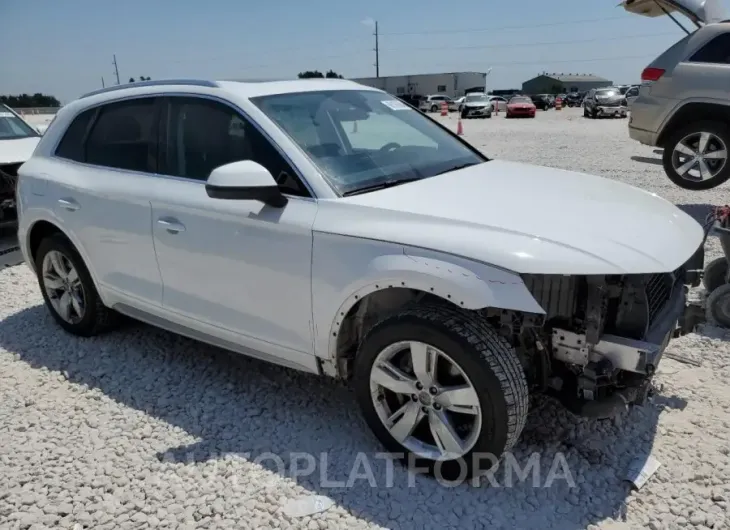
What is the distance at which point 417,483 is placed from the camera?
277 cm

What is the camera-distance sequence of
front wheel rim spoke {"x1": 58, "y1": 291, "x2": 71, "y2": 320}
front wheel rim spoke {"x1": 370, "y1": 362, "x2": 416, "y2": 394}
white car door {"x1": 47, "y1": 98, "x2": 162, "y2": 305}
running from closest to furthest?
front wheel rim spoke {"x1": 370, "y1": 362, "x2": 416, "y2": 394} < white car door {"x1": 47, "y1": 98, "x2": 162, "y2": 305} < front wheel rim spoke {"x1": 58, "y1": 291, "x2": 71, "y2": 320}

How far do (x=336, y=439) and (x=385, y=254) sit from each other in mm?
1112

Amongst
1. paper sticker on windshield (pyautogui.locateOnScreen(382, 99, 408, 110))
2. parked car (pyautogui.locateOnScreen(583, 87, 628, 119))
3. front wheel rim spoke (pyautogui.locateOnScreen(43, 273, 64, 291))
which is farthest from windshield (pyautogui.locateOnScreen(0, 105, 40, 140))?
parked car (pyautogui.locateOnScreen(583, 87, 628, 119))

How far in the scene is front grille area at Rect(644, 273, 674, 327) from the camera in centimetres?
275

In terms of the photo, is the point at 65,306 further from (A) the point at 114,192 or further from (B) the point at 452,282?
(B) the point at 452,282

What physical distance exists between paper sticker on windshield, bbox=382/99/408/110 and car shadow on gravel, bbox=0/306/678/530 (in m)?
1.76

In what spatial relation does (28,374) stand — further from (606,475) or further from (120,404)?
(606,475)

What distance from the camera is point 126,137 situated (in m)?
3.86

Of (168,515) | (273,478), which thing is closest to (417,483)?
(273,478)

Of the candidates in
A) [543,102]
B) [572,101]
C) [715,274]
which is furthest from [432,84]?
[715,274]

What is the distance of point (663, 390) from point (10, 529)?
3347 mm

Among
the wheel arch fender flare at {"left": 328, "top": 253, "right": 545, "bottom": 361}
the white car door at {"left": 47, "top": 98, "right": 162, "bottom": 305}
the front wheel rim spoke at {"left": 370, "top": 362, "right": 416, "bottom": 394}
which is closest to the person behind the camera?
the wheel arch fender flare at {"left": 328, "top": 253, "right": 545, "bottom": 361}

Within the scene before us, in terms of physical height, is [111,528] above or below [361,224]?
below

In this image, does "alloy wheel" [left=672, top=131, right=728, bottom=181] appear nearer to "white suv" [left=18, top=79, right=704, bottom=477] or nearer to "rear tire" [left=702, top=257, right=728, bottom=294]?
"rear tire" [left=702, top=257, right=728, bottom=294]
